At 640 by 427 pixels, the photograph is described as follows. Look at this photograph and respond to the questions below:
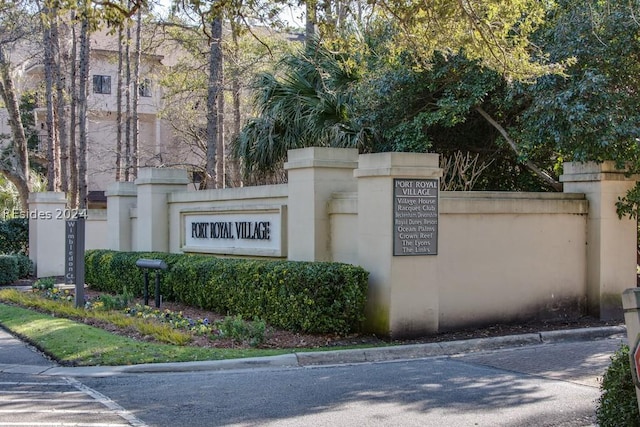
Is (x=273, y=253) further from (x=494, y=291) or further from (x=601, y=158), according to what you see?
(x=601, y=158)

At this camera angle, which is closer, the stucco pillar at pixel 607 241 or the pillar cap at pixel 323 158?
the pillar cap at pixel 323 158

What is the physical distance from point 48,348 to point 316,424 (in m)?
5.37

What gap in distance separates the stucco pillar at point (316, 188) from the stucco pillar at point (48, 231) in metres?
11.8

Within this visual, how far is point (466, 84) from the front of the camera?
1403cm

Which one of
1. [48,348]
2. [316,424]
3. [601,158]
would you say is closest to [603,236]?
[601,158]

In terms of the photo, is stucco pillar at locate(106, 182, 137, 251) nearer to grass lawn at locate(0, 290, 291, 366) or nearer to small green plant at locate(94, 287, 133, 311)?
small green plant at locate(94, 287, 133, 311)

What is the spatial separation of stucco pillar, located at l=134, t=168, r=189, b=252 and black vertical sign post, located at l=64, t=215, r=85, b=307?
2.69m

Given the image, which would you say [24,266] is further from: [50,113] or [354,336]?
[354,336]

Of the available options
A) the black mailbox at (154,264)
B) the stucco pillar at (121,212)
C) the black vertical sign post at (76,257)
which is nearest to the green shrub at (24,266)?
the stucco pillar at (121,212)

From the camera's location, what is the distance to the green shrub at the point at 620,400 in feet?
17.3

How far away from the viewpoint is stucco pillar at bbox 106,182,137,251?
19.9m

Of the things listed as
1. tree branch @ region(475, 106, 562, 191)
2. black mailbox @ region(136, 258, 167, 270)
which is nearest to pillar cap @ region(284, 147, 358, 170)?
tree branch @ region(475, 106, 562, 191)

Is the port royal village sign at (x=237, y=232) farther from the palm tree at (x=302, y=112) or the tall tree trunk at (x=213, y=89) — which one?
the tall tree trunk at (x=213, y=89)

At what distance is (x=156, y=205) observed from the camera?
1803 centimetres
